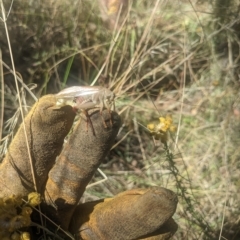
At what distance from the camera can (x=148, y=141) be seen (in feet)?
5.59

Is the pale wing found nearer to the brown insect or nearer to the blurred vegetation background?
the brown insect

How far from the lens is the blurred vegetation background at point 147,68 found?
1607 millimetres

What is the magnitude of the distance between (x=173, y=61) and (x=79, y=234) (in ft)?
3.26

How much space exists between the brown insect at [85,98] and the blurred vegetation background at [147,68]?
0.67 m

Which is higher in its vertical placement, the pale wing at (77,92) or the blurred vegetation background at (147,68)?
the pale wing at (77,92)

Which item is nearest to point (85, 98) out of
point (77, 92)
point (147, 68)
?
point (77, 92)

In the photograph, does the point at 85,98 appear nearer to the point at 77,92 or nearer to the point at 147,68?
the point at 77,92

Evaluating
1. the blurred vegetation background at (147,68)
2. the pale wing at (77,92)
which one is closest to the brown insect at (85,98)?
the pale wing at (77,92)

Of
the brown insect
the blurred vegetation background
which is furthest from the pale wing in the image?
the blurred vegetation background

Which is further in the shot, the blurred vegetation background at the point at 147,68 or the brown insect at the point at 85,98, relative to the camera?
the blurred vegetation background at the point at 147,68

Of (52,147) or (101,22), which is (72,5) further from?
(52,147)

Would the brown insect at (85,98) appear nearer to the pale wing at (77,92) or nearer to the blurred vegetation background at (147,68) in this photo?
the pale wing at (77,92)

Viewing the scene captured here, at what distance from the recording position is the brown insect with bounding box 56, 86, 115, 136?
0.85 m

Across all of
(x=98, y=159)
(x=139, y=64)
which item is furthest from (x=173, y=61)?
(x=98, y=159)
